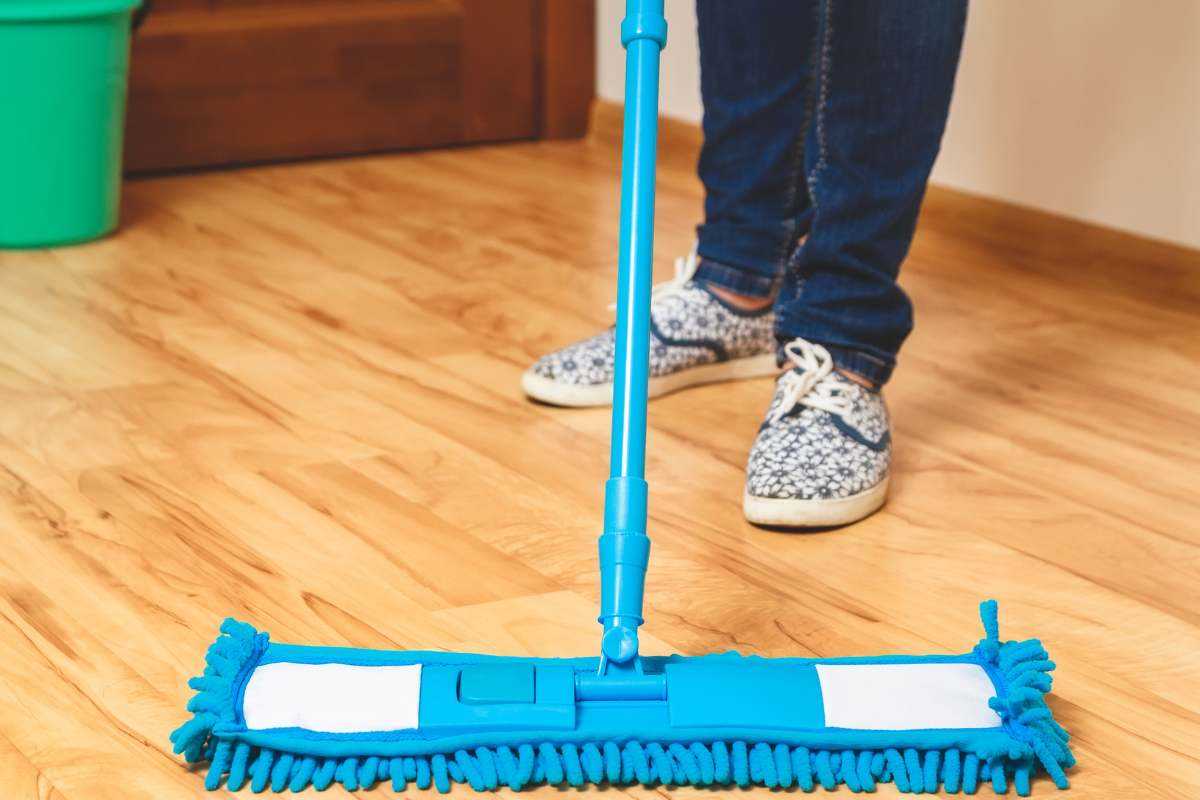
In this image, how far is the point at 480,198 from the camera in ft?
7.14

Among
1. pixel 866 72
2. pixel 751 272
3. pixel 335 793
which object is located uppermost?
pixel 866 72

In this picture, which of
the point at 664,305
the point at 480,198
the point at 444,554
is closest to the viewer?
the point at 444,554

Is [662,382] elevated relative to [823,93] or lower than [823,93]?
lower

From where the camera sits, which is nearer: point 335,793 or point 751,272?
point 335,793

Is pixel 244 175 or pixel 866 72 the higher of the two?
pixel 866 72

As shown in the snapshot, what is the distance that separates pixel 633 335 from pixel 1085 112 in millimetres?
1108

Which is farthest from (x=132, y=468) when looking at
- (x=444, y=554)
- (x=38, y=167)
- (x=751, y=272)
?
(x=38, y=167)

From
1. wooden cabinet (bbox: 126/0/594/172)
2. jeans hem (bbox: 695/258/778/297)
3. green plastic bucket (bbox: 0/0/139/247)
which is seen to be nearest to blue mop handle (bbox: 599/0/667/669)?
jeans hem (bbox: 695/258/778/297)

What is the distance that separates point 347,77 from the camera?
7.83 feet

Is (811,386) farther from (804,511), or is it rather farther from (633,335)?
(633,335)

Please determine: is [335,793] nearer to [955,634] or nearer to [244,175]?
[955,634]

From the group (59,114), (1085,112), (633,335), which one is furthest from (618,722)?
(59,114)

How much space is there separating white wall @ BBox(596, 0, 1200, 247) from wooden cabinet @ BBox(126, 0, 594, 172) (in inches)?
29.3

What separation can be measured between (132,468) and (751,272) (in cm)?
53
